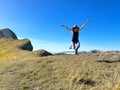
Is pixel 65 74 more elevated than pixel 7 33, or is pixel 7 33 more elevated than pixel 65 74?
pixel 7 33

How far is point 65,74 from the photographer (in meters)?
22.9

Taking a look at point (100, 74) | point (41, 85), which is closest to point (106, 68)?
point (100, 74)

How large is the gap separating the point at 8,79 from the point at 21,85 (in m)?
2.22

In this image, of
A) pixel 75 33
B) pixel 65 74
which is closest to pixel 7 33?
pixel 75 33

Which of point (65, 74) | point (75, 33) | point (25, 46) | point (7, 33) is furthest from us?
point (7, 33)

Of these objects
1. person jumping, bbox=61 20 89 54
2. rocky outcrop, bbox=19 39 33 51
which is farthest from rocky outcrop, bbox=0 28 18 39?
person jumping, bbox=61 20 89 54

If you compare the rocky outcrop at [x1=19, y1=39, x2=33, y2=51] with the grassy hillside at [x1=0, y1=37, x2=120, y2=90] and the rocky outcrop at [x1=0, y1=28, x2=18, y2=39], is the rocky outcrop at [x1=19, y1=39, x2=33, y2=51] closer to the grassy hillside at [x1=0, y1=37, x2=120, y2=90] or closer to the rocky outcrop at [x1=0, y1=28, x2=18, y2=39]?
the grassy hillside at [x1=0, y1=37, x2=120, y2=90]

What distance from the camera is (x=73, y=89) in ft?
65.4

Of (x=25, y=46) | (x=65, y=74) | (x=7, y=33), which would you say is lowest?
(x=65, y=74)

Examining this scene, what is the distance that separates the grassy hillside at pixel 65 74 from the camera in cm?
2036

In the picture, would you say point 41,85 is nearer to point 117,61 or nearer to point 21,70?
point 21,70

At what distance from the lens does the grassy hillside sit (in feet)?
66.8

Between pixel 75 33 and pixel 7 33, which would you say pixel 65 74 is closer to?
pixel 75 33

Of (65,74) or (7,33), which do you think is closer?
(65,74)
